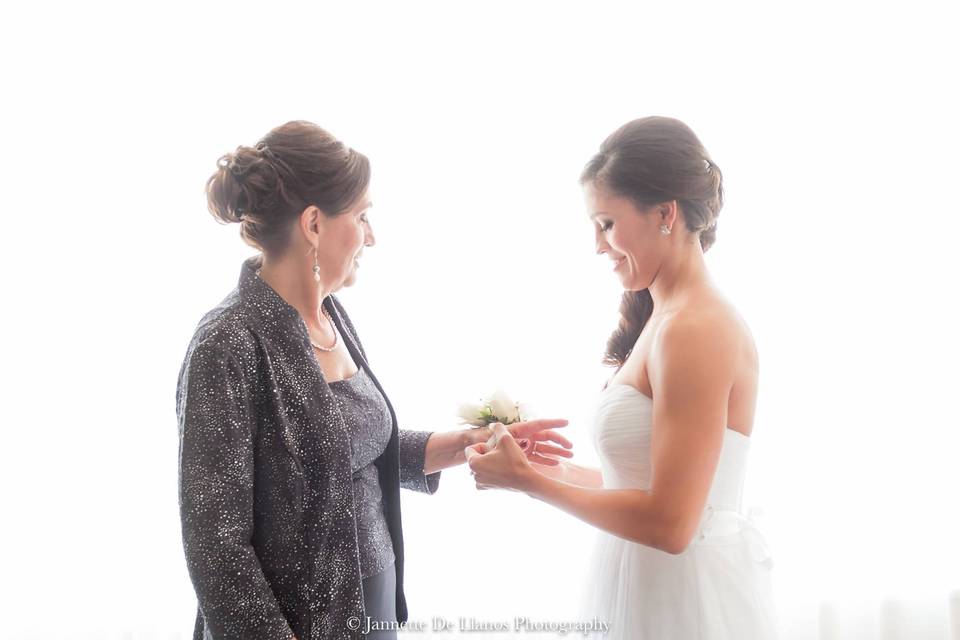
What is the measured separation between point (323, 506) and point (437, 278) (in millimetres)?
1213

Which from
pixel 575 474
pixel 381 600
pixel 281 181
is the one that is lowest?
pixel 381 600

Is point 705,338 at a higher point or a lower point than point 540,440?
higher

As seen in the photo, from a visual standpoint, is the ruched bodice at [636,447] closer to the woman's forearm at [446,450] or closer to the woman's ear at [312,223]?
the woman's forearm at [446,450]

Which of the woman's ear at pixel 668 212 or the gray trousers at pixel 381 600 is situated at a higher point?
the woman's ear at pixel 668 212

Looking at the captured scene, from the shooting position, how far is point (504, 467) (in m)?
1.78

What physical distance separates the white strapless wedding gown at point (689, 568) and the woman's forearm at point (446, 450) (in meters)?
0.44

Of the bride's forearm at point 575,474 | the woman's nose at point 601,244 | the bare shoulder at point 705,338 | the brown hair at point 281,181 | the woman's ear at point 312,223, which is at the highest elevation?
the brown hair at point 281,181

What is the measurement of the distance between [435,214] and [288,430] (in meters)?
1.26

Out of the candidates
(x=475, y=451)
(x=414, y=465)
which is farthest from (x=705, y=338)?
(x=414, y=465)

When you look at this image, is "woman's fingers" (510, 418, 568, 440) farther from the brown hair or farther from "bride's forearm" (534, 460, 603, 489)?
the brown hair

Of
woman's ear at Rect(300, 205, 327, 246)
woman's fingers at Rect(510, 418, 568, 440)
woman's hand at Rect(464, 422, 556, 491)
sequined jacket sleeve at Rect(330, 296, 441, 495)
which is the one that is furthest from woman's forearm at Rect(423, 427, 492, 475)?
woman's ear at Rect(300, 205, 327, 246)

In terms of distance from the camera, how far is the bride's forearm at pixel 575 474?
81.8 inches

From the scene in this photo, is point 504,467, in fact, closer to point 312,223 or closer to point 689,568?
point 689,568

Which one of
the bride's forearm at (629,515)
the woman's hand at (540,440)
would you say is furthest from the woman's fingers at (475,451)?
the bride's forearm at (629,515)
